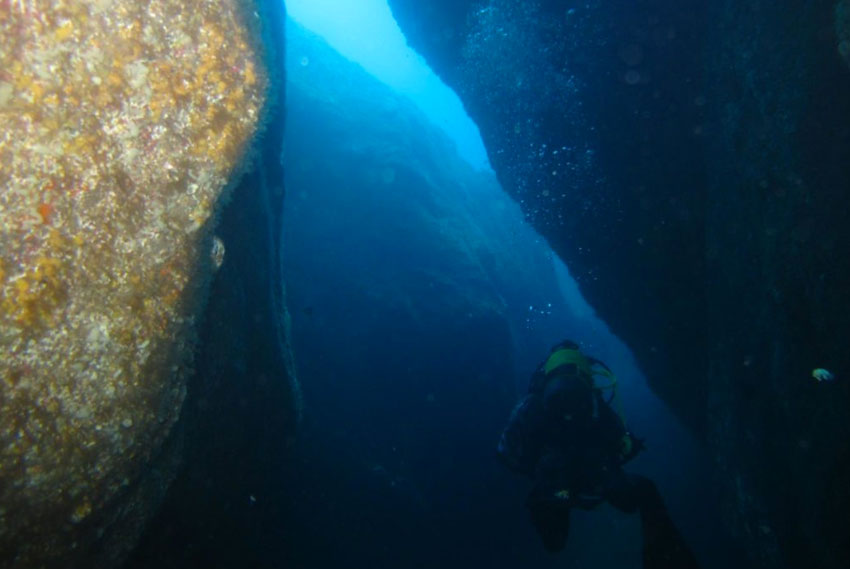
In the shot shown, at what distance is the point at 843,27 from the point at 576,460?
13.0 feet

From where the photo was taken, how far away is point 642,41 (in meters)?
5.77

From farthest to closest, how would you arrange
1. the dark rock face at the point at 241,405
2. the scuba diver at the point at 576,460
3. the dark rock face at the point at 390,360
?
the dark rock face at the point at 390,360 < the scuba diver at the point at 576,460 < the dark rock face at the point at 241,405

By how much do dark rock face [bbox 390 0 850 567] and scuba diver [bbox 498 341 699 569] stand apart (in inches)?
53.7

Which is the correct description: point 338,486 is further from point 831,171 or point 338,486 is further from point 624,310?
point 831,171

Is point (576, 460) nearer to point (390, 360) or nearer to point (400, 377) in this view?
point (400, 377)

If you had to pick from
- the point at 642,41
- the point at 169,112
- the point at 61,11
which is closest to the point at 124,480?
the point at 169,112

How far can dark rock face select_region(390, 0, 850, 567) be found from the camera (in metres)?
3.59

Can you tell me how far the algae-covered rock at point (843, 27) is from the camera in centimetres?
302

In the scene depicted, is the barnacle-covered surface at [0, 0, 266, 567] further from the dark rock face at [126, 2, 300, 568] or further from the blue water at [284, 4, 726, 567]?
the blue water at [284, 4, 726, 567]

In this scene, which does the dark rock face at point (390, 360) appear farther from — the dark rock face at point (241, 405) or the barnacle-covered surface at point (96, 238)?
the barnacle-covered surface at point (96, 238)

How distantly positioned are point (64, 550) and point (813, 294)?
204 inches

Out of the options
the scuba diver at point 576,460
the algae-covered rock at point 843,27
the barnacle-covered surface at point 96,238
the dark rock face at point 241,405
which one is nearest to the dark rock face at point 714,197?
the algae-covered rock at point 843,27

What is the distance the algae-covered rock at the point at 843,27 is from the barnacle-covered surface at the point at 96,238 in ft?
13.2

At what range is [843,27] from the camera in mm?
3068
